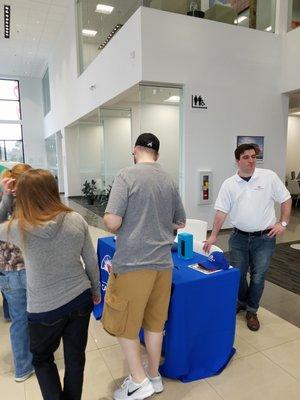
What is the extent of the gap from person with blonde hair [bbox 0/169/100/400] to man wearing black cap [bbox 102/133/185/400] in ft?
0.75

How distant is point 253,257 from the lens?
2604 millimetres

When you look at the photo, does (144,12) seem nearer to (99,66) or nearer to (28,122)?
(99,66)

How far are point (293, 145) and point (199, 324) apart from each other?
1069cm

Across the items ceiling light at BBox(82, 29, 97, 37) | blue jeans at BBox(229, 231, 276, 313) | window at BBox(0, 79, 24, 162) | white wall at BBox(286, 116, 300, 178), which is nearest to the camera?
blue jeans at BBox(229, 231, 276, 313)

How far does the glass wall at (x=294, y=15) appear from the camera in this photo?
236 inches

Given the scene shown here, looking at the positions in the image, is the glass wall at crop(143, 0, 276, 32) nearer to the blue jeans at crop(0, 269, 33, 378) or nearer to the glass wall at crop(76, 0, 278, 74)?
the glass wall at crop(76, 0, 278, 74)

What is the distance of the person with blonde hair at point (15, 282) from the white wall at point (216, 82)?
12.4ft

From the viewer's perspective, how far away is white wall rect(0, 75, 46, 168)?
50.1 feet

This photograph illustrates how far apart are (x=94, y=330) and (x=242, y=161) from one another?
1928 millimetres

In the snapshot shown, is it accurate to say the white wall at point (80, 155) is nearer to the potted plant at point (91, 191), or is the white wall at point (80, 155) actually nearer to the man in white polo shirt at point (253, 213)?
the potted plant at point (91, 191)

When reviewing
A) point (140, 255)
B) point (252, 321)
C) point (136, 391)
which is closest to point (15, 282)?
point (140, 255)

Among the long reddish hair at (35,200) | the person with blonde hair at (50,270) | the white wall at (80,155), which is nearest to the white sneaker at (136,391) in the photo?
the person with blonde hair at (50,270)

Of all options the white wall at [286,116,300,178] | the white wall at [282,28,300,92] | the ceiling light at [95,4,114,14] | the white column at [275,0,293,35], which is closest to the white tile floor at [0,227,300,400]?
the white wall at [282,28,300,92]

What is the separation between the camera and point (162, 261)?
1663 millimetres
